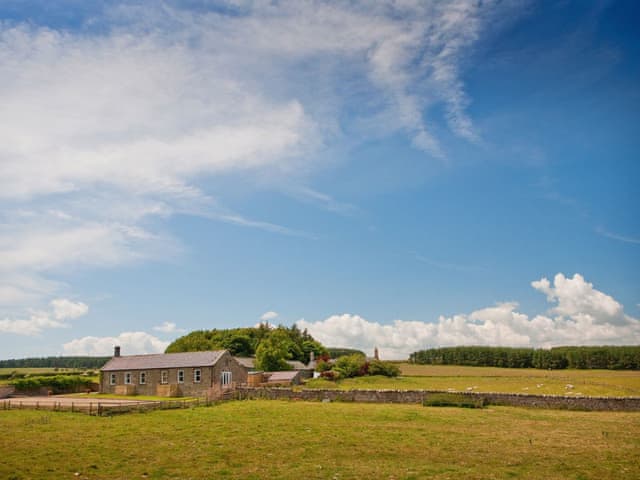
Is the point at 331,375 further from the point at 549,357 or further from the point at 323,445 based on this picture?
the point at 549,357

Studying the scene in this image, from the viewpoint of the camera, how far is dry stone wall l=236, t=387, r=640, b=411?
4044 centimetres

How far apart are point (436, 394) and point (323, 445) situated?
22919 mm

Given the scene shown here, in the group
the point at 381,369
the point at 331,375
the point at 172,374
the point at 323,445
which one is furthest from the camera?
the point at 381,369

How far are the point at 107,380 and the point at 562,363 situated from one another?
322ft

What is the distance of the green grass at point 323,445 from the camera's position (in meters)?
19.3

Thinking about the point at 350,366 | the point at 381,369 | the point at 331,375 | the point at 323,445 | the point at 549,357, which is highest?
the point at 323,445

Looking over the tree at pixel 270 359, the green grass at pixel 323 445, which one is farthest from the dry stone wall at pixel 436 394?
the tree at pixel 270 359

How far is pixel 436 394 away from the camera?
147 ft

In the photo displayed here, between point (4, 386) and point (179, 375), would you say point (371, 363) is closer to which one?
point (179, 375)

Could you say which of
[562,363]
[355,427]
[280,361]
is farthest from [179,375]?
[562,363]

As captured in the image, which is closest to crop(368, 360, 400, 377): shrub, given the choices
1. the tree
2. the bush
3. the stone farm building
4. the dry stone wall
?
the bush

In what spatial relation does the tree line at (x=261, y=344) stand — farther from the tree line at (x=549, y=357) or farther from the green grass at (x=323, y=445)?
the green grass at (x=323, y=445)

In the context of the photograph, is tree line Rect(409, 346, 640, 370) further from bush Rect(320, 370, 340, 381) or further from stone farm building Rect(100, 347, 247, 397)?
stone farm building Rect(100, 347, 247, 397)

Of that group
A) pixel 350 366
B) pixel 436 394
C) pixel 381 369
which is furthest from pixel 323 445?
pixel 381 369
